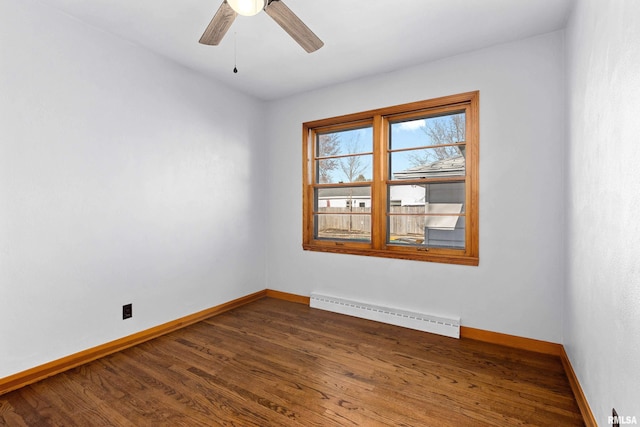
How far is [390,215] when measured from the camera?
337 cm

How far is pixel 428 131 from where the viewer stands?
313cm

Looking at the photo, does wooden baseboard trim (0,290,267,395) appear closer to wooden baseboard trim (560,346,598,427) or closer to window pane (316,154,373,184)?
window pane (316,154,373,184)

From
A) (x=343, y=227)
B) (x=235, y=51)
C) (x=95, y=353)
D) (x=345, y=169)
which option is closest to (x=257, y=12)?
(x=235, y=51)

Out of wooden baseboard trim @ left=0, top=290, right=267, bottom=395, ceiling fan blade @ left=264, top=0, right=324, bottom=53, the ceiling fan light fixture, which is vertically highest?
ceiling fan blade @ left=264, top=0, right=324, bottom=53

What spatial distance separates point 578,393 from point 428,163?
214 centimetres

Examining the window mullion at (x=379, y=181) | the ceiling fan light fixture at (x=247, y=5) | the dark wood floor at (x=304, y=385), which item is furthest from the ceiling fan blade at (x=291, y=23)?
the dark wood floor at (x=304, y=385)

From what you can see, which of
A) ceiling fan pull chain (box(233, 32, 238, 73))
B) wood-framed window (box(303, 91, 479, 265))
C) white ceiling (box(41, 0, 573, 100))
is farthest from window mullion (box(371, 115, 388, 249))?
ceiling fan pull chain (box(233, 32, 238, 73))

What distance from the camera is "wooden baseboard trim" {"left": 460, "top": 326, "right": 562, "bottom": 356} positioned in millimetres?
2477

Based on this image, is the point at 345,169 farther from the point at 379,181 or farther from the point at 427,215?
the point at 427,215

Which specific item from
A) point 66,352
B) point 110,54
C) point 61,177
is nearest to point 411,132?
point 110,54

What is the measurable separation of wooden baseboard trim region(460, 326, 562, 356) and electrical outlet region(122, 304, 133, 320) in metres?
3.08

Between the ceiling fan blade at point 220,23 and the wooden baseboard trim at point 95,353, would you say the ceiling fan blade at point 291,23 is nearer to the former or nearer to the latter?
the ceiling fan blade at point 220,23

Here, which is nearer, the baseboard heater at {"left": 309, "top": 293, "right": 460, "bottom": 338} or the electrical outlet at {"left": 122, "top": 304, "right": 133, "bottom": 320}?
the electrical outlet at {"left": 122, "top": 304, "right": 133, "bottom": 320}

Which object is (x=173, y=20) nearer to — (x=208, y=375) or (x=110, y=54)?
(x=110, y=54)
